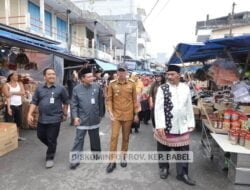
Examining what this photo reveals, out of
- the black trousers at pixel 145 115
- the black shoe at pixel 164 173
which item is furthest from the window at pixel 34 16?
the black shoe at pixel 164 173

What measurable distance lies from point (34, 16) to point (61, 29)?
164 inches

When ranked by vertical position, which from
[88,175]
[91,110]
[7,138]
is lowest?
[88,175]

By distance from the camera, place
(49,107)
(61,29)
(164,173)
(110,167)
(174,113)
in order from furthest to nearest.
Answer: (61,29) → (49,107) → (110,167) → (164,173) → (174,113)

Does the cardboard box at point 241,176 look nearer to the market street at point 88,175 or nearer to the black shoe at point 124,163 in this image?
the market street at point 88,175

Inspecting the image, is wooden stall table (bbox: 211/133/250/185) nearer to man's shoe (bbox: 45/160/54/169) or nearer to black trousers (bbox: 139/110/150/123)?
man's shoe (bbox: 45/160/54/169)

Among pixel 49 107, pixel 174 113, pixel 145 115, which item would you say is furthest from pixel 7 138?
pixel 145 115

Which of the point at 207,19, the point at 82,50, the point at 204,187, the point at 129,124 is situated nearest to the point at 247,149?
the point at 204,187

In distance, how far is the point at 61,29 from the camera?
794 inches

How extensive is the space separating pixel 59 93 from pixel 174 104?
83.5 inches

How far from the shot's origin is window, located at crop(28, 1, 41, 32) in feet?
51.2

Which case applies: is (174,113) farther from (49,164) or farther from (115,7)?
(115,7)

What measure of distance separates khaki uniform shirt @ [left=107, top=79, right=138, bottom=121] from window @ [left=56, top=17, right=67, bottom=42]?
614 inches

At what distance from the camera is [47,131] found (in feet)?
16.3

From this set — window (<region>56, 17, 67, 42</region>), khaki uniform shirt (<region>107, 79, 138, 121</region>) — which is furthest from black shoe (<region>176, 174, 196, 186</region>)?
window (<region>56, 17, 67, 42</region>)
